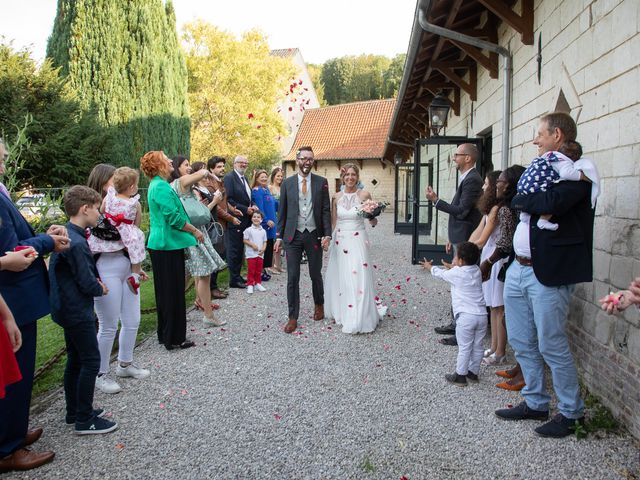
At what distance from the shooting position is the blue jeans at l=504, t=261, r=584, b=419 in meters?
3.08

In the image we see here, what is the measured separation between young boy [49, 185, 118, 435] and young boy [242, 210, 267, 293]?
14.9 feet

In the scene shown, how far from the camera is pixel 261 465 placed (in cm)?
289

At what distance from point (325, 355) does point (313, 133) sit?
31865mm

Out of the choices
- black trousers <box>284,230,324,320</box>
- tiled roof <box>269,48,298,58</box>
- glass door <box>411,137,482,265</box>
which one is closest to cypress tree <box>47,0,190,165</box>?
glass door <box>411,137,482,265</box>

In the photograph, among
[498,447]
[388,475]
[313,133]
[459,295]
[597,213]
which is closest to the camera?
[388,475]

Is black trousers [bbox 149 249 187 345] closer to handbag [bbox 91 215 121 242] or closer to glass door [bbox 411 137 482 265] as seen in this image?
handbag [bbox 91 215 121 242]

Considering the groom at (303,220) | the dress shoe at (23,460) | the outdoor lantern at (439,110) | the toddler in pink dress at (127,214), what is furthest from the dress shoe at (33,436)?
the outdoor lantern at (439,110)

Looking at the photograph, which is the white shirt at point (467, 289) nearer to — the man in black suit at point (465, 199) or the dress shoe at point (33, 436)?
the man in black suit at point (465, 199)

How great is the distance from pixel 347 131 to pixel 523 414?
3210 cm

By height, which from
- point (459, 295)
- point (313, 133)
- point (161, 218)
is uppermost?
point (313, 133)

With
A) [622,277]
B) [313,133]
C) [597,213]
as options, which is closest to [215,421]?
[622,277]

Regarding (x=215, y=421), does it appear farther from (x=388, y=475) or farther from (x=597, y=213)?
(x=597, y=213)

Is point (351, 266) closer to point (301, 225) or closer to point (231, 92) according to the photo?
point (301, 225)

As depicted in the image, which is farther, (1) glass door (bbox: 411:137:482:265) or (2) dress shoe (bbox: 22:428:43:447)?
(1) glass door (bbox: 411:137:482:265)
